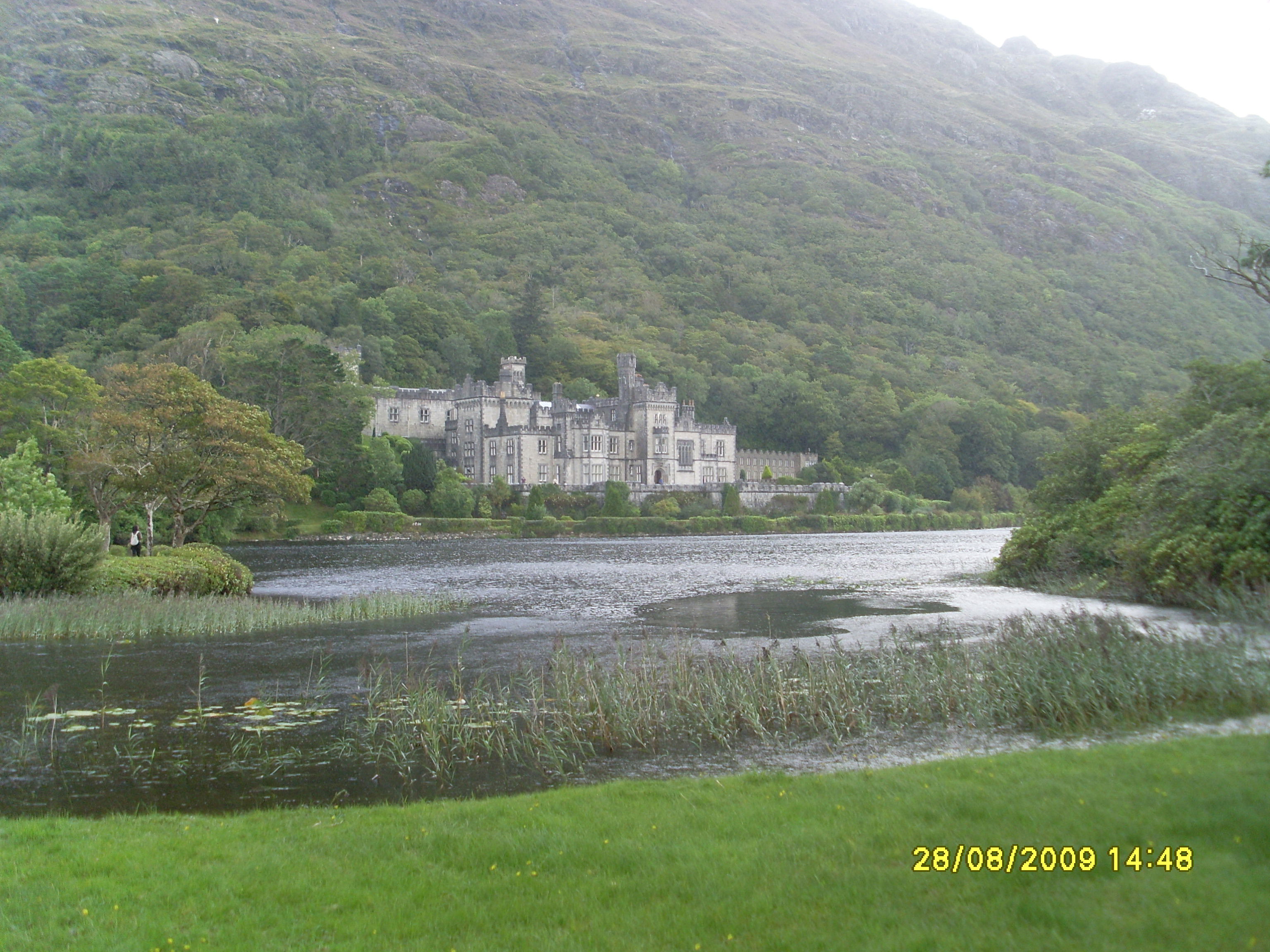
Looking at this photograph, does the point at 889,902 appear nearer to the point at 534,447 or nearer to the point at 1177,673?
the point at 1177,673

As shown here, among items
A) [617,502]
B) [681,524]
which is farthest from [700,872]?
[681,524]

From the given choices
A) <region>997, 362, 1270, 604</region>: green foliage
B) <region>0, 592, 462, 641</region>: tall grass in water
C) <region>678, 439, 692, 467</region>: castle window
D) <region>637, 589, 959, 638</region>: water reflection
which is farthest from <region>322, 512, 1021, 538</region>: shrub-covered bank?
<region>997, 362, 1270, 604</region>: green foliage

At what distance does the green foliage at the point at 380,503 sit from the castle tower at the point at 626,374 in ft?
158

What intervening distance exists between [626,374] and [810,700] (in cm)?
12273

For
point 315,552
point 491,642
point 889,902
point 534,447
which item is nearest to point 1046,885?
point 889,902

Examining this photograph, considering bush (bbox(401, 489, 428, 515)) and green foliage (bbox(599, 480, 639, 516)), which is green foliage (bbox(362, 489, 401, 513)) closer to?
bush (bbox(401, 489, 428, 515))

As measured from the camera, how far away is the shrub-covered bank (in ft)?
290

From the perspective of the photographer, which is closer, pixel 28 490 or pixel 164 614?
pixel 164 614

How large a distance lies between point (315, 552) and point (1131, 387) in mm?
137235

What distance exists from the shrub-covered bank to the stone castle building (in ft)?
36.3

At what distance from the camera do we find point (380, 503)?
8856cm

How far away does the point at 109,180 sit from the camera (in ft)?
523

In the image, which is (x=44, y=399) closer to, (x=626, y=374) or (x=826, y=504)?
(x=826, y=504)

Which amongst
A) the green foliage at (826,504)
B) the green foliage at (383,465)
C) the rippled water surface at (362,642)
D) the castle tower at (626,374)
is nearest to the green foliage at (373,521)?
the green foliage at (383,465)
